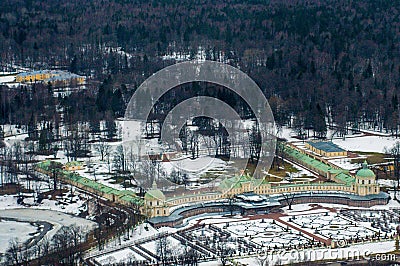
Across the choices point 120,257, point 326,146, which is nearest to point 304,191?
point 326,146

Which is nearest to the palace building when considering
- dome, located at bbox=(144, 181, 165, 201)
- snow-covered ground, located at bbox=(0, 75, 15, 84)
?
dome, located at bbox=(144, 181, 165, 201)

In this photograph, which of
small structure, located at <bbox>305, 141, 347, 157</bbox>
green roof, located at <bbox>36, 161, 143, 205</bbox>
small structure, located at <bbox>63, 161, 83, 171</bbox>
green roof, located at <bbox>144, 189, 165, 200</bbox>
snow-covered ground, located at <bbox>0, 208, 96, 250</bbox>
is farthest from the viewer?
small structure, located at <bbox>305, 141, 347, 157</bbox>

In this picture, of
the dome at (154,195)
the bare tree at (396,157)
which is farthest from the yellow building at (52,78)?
the dome at (154,195)

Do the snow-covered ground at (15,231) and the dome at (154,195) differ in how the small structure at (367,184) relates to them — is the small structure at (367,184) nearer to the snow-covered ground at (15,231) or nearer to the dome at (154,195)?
the dome at (154,195)

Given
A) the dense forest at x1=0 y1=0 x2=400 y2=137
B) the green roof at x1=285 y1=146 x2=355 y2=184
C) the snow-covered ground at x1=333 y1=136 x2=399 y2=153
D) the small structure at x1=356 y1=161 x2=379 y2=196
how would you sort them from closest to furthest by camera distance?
the small structure at x1=356 y1=161 x2=379 y2=196
the green roof at x1=285 y1=146 x2=355 y2=184
the snow-covered ground at x1=333 y1=136 x2=399 y2=153
the dense forest at x1=0 y1=0 x2=400 y2=137

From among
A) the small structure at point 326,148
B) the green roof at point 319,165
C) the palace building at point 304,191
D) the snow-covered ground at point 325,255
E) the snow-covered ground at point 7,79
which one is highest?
the snow-covered ground at point 7,79

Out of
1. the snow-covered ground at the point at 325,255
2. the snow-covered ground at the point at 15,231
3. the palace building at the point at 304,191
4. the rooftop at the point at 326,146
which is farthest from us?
the rooftop at the point at 326,146

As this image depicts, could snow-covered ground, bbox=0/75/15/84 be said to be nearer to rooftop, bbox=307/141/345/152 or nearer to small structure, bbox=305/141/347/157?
rooftop, bbox=307/141/345/152
